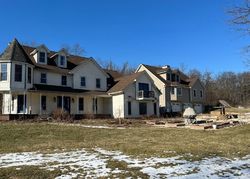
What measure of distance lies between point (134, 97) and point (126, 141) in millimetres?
20760

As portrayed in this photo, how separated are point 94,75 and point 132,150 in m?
25.5

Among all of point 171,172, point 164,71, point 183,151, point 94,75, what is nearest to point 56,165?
point 171,172

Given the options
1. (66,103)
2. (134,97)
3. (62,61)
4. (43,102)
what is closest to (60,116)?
(43,102)

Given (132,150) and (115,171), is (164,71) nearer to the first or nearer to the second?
(132,150)

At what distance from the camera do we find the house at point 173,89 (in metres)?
46.8

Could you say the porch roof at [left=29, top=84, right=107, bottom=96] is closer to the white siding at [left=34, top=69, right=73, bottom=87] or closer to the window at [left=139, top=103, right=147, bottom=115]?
the white siding at [left=34, top=69, right=73, bottom=87]

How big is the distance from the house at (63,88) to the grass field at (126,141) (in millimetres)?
8587

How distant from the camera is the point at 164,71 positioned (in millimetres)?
48406

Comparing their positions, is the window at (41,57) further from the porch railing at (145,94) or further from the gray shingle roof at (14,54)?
the porch railing at (145,94)

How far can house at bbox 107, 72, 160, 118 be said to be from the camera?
35.1 m

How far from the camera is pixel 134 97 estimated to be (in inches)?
1421

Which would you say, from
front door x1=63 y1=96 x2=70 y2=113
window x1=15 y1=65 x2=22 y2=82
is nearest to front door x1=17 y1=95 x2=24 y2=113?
window x1=15 y1=65 x2=22 y2=82

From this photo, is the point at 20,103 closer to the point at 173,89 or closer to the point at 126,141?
the point at 126,141

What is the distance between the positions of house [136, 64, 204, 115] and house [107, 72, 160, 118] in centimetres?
700
